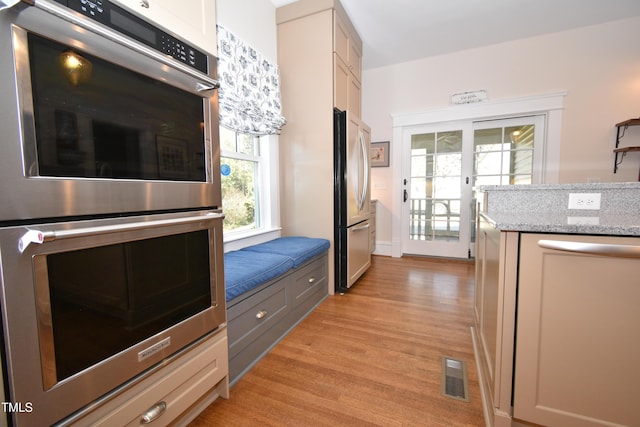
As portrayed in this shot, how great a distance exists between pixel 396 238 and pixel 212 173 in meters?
3.52

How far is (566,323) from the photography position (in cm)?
102

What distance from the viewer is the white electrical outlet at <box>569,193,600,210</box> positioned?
1.32 metres

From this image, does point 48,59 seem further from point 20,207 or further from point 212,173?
point 212,173

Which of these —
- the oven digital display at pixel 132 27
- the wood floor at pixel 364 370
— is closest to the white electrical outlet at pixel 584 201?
the wood floor at pixel 364 370

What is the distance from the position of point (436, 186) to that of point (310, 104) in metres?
2.34

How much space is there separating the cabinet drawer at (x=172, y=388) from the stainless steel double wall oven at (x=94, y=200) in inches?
2.0

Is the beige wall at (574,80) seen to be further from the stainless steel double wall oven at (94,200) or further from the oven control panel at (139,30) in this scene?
the stainless steel double wall oven at (94,200)

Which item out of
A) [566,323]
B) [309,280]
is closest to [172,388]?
[309,280]

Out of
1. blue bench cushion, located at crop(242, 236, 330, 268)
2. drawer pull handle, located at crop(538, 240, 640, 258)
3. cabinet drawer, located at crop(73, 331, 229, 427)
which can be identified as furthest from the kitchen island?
blue bench cushion, located at crop(242, 236, 330, 268)

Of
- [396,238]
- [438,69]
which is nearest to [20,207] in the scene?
[396,238]

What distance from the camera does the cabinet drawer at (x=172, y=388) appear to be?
33.7 inches

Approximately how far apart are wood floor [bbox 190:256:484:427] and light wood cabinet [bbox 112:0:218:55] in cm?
164

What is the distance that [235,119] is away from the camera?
210cm

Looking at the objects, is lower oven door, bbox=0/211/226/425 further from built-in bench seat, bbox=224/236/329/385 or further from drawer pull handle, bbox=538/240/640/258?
drawer pull handle, bbox=538/240/640/258
